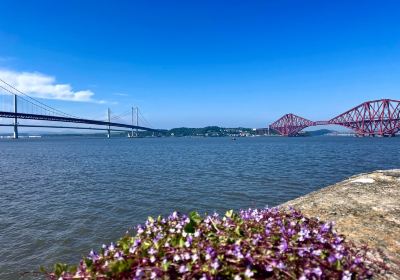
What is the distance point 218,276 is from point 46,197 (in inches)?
653

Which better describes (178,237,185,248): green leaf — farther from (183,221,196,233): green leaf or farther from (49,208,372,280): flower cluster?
(183,221,196,233): green leaf

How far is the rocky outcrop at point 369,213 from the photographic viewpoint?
3.26 meters

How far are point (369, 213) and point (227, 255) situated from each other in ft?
9.29

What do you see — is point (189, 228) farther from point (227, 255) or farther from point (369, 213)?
point (369, 213)

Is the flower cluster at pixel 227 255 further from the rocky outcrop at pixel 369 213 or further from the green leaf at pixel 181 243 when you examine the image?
the rocky outcrop at pixel 369 213

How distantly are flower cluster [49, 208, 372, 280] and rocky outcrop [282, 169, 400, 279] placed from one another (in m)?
0.31

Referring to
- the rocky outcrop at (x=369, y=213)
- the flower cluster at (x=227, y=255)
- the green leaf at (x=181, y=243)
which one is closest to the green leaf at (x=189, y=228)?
the flower cluster at (x=227, y=255)

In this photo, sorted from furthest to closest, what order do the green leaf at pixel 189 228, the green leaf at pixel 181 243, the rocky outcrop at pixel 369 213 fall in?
1. the rocky outcrop at pixel 369 213
2. the green leaf at pixel 189 228
3. the green leaf at pixel 181 243

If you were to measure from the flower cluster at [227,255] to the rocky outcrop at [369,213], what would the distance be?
308 mm

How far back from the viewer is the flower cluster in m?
2.45

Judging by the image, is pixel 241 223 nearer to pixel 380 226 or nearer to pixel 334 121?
pixel 380 226

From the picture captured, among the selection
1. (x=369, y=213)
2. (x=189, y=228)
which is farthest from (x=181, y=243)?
(x=369, y=213)

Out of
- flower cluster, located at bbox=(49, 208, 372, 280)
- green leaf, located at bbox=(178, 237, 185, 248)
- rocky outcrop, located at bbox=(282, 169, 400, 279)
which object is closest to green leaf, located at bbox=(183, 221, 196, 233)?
flower cluster, located at bbox=(49, 208, 372, 280)

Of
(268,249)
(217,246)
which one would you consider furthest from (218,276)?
(268,249)
